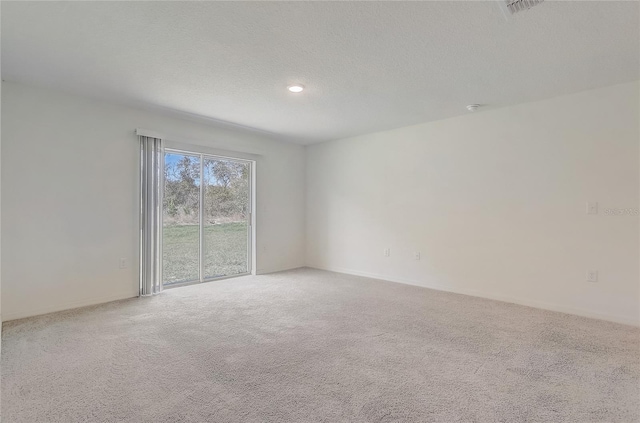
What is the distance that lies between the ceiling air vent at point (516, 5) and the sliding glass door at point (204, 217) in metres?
4.08

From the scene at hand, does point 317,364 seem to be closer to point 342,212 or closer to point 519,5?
point 519,5

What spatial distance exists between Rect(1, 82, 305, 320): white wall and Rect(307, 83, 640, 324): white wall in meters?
3.15

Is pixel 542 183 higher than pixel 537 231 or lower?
higher

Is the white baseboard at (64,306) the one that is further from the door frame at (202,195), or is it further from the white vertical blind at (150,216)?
the door frame at (202,195)

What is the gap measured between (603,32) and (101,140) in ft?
16.0

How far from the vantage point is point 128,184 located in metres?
3.95

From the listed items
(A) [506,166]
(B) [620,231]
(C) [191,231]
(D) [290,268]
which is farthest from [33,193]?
(B) [620,231]

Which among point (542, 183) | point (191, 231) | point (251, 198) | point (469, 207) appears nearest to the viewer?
point (542, 183)

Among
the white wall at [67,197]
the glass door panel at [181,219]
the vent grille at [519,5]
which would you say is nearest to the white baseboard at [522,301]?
the glass door panel at [181,219]

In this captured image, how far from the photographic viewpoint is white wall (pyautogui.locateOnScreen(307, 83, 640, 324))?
319 centimetres

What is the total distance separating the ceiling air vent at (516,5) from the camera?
1957 mm

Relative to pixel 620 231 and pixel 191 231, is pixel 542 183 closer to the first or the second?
pixel 620 231

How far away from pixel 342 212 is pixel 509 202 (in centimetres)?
262

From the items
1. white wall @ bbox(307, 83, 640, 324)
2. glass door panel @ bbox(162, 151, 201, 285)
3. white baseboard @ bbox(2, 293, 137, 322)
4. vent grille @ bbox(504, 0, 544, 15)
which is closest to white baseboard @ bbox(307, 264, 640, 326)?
white wall @ bbox(307, 83, 640, 324)
